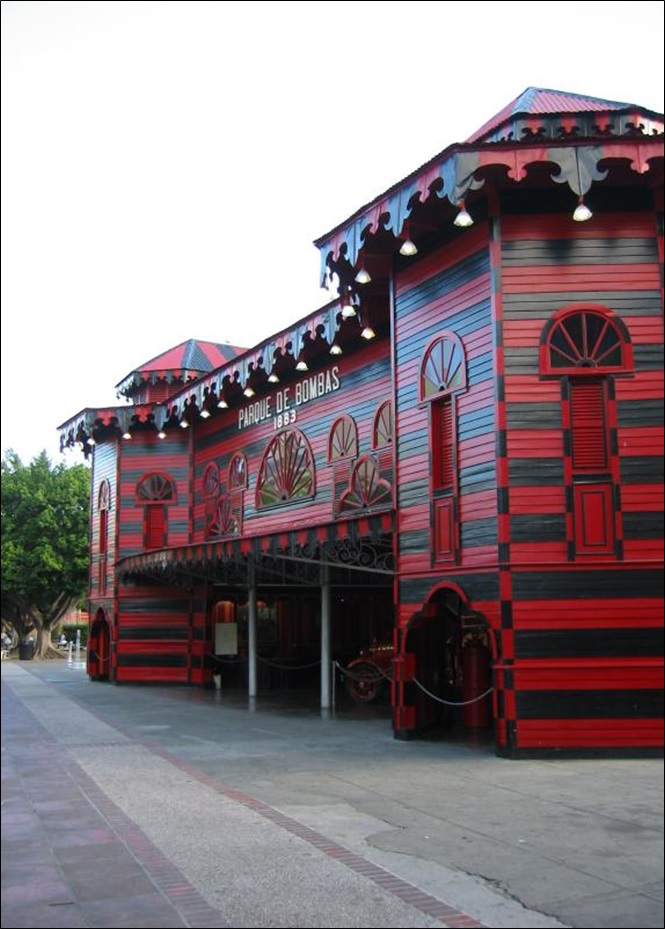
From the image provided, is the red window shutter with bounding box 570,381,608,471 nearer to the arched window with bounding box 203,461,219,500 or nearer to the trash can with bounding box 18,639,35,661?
the arched window with bounding box 203,461,219,500

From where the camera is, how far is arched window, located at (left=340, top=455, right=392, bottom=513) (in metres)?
19.5

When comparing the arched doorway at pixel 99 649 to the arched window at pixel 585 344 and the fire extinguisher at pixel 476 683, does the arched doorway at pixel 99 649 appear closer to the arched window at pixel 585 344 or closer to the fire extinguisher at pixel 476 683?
the fire extinguisher at pixel 476 683

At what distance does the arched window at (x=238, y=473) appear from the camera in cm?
2630

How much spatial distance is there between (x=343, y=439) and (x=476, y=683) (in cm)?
695

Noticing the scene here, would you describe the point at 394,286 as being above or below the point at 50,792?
above

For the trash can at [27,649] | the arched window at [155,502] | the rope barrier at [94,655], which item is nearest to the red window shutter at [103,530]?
the arched window at [155,502]

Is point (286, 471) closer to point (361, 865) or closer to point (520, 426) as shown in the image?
point (520, 426)

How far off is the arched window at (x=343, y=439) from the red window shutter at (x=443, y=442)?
5449 millimetres

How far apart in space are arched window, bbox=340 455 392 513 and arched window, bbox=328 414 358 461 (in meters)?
0.47

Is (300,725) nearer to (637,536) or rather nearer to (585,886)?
(637,536)

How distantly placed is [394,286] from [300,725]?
26.8 feet

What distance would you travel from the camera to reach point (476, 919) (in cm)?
608

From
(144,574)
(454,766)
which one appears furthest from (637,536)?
(144,574)

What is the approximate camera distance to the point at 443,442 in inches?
598
